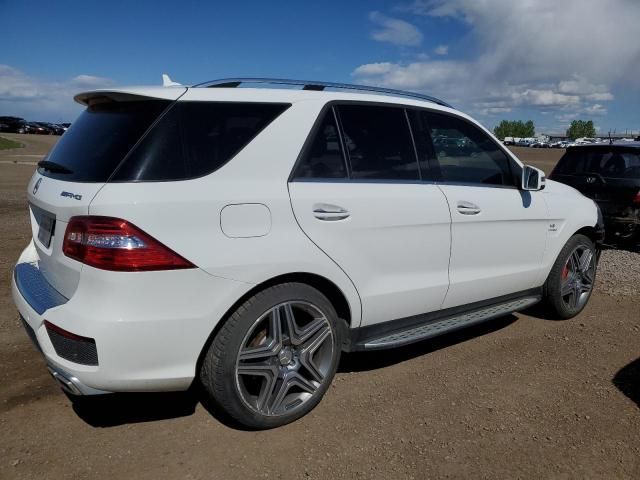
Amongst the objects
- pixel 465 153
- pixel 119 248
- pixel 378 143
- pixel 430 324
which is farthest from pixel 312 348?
pixel 465 153

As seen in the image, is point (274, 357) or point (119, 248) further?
point (274, 357)

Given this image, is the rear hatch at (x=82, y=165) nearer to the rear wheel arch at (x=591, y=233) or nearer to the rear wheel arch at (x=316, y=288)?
the rear wheel arch at (x=316, y=288)

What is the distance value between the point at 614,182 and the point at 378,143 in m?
5.35

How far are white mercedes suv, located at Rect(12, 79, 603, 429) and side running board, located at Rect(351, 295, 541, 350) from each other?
0.05 ft

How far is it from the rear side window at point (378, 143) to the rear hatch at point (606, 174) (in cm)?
502

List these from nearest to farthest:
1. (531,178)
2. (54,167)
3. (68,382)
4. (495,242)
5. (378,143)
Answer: (68,382) < (54,167) < (378,143) < (495,242) < (531,178)

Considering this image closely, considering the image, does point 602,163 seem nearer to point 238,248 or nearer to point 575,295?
point 575,295

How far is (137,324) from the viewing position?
239 cm

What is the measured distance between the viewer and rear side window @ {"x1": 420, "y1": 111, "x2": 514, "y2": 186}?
3.69 meters

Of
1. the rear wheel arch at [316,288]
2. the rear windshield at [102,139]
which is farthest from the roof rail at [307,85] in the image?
the rear wheel arch at [316,288]

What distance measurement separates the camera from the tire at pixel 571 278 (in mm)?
4609

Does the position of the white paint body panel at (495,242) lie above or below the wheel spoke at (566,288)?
above

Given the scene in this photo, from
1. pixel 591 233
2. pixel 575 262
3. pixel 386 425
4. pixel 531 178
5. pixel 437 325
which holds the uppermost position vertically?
pixel 531 178

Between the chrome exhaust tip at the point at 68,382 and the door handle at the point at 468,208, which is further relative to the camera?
the door handle at the point at 468,208
